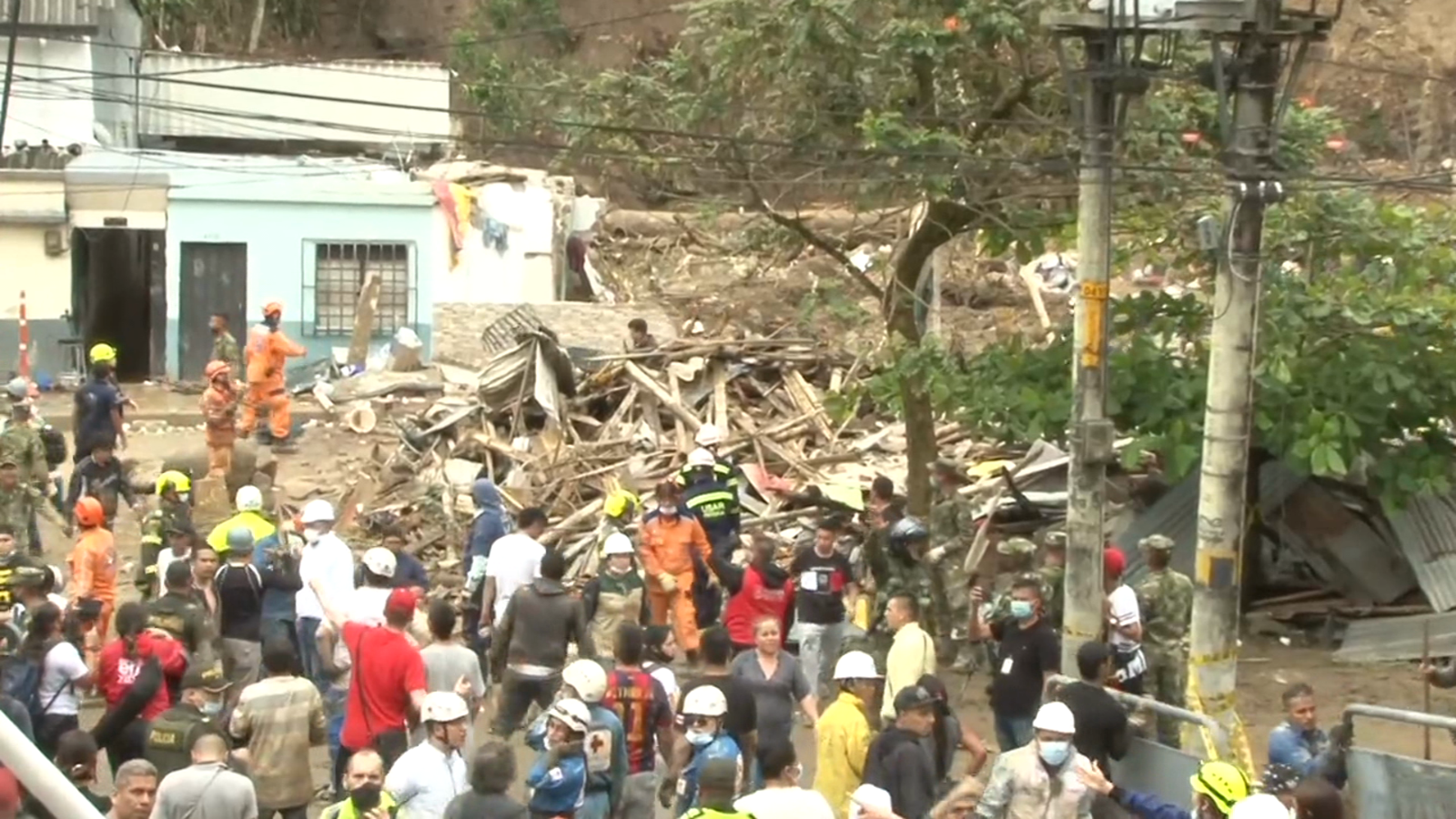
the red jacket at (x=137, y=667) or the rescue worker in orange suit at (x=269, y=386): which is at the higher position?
the rescue worker in orange suit at (x=269, y=386)

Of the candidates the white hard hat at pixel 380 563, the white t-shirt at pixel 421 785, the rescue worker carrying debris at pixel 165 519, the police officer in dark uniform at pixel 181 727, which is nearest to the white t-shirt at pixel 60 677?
the police officer in dark uniform at pixel 181 727

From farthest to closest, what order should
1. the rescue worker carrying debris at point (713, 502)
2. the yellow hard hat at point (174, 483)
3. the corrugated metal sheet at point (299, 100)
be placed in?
the corrugated metal sheet at point (299, 100), the rescue worker carrying debris at point (713, 502), the yellow hard hat at point (174, 483)

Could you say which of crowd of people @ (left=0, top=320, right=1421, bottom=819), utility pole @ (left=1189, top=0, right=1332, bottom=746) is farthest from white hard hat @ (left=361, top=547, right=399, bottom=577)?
utility pole @ (left=1189, top=0, right=1332, bottom=746)

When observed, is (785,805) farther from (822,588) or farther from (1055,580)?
(1055,580)

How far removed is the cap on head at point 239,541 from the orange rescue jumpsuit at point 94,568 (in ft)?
5.08

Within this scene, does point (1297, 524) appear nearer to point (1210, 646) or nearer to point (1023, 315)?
point (1210, 646)

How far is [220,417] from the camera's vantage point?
1962 cm

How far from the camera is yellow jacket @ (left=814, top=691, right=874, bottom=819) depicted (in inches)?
380

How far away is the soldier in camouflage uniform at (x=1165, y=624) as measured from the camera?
12.2 metres

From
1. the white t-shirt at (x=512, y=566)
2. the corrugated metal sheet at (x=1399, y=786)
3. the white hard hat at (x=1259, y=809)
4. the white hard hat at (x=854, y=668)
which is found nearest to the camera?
the white hard hat at (x=1259, y=809)

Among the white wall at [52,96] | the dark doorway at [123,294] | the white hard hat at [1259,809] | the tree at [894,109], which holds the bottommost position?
the white hard hat at [1259,809]

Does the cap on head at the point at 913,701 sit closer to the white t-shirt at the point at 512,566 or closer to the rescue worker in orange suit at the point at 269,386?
the white t-shirt at the point at 512,566

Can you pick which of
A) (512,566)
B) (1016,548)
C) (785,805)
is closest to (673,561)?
(512,566)

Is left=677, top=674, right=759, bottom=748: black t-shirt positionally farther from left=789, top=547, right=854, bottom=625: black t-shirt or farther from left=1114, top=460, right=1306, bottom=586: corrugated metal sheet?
left=1114, top=460, right=1306, bottom=586: corrugated metal sheet
